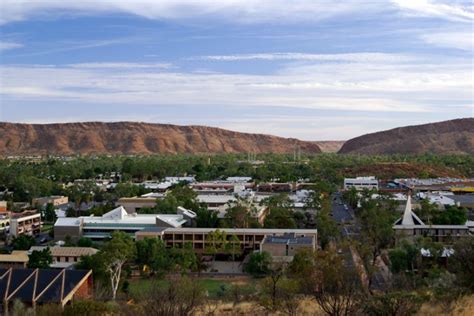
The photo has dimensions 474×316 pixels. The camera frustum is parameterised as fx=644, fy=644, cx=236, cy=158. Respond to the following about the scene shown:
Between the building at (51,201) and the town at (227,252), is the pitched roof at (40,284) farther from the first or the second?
the building at (51,201)

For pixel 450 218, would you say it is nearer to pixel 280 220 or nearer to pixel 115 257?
pixel 280 220

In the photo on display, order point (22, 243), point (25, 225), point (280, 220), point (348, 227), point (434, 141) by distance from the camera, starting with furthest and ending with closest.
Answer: point (434, 141)
point (348, 227)
point (25, 225)
point (280, 220)
point (22, 243)

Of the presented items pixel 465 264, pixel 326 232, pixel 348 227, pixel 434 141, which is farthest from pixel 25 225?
pixel 434 141

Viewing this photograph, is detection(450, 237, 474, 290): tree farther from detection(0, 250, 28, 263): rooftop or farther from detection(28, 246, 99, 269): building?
detection(0, 250, 28, 263): rooftop

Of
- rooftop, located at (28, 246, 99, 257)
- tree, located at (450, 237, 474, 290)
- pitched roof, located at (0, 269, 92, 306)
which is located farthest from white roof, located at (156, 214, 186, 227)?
tree, located at (450, 237, 474, 290)

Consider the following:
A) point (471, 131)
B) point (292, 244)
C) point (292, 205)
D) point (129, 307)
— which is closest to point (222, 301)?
point (129, 307)

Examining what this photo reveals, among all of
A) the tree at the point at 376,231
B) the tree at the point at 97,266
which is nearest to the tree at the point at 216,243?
the tree at the point at 376,231
